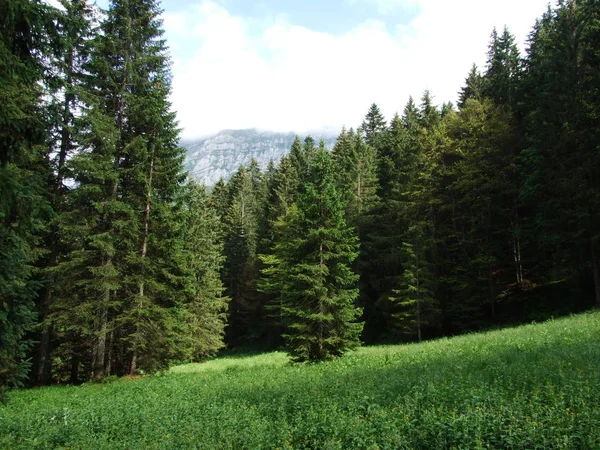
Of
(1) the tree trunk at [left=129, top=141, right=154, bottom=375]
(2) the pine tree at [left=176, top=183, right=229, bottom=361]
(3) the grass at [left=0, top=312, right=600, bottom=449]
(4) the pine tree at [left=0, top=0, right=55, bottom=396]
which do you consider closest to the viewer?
(3) the grass at [left=0, top=312, right=600, bottom=449]

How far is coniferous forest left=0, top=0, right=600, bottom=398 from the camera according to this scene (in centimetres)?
1000

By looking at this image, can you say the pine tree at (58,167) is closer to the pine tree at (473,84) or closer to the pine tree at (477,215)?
the pine tree at (477,215)

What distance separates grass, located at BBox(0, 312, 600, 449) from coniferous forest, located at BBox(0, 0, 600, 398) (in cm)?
250

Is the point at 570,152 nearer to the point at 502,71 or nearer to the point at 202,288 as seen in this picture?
the point at 502,71

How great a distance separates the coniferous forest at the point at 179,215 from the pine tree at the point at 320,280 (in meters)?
0.09

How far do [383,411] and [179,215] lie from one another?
1629cm

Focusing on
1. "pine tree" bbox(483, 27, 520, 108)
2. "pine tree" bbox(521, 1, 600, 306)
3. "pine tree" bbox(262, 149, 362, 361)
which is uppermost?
"pine tree" bbox(483, 27, 520, 108)

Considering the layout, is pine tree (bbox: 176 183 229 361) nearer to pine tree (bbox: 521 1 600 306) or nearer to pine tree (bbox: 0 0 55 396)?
pine tree (bbox: 0 0 55 396)

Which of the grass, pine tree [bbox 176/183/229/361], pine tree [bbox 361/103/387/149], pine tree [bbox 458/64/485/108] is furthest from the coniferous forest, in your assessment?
pine tree [bbox 361/103/387/149]

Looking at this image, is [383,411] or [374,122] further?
[374,122]

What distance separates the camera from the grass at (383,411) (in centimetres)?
581

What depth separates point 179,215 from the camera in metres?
20.6

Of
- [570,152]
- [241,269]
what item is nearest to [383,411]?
[570,152]

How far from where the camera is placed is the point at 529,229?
2533cm
